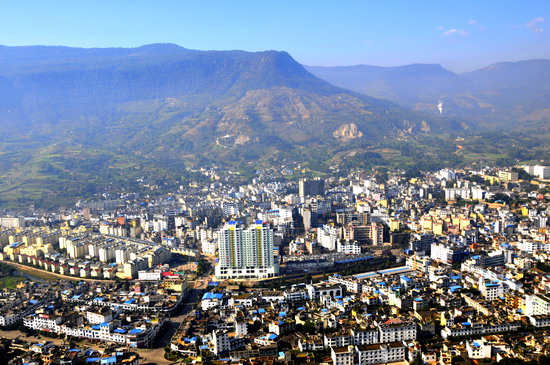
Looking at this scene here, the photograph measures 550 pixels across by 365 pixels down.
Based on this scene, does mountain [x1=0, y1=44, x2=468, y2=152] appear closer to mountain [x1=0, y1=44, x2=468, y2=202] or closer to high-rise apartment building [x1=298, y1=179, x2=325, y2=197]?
mountain [x1=0, y1=44, x2=468, y2=202]

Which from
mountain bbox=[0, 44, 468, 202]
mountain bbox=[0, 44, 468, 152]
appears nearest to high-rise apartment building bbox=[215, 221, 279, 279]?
mountain bbox=[0, 44, 468, 202]

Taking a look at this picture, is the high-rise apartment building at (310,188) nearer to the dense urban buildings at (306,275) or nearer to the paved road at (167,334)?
the dense urban buildings at (306,275)

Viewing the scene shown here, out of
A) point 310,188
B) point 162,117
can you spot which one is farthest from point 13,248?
point 162,117

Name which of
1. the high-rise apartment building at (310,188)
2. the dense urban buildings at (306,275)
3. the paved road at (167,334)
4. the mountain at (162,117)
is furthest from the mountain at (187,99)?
the paved road at (167,334)

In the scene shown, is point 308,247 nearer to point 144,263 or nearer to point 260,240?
point 260,240

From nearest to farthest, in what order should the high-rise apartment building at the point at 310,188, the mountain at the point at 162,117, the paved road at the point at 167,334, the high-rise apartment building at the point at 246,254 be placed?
the paved road at the point at 167,334 < the high-rise apartment building at the point at 246,254 < the high-rise apartment building at the point at 310,188 < the mountain at the point at 162,117

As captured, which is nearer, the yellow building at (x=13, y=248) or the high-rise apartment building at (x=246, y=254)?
the high-rise apartment building at (x=246, y=254)

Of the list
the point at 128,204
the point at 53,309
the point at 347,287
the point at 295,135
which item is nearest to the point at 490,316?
the point at 347,287
